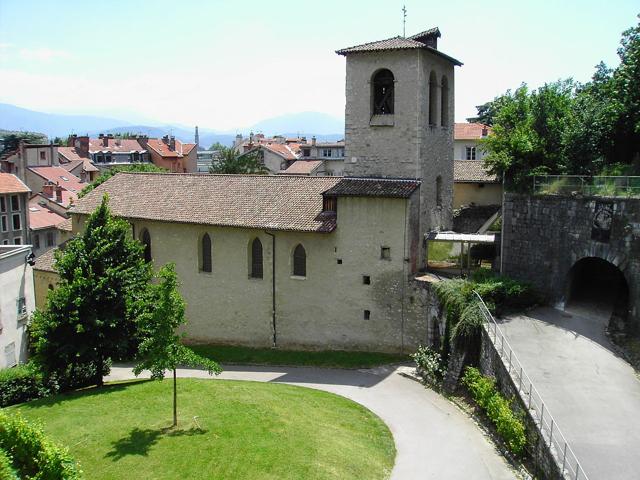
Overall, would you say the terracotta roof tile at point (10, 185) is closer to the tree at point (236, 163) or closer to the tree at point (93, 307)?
the tree at point (236, 163)

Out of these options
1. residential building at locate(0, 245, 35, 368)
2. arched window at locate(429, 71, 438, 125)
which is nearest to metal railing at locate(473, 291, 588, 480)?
arched window at locate(429, 71, 438, 125)

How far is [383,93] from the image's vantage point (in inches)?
1395

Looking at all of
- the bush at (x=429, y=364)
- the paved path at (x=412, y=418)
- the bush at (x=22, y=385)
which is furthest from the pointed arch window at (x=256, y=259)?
the bush at (x=22, y=385)

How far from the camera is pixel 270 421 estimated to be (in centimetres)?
2528

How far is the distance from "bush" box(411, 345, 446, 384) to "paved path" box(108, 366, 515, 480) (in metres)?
0.69

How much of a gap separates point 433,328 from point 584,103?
16.2 metres

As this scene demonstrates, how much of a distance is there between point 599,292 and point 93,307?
25.4m

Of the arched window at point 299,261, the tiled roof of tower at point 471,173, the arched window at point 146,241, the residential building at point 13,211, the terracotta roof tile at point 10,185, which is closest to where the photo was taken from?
the arched window at point 299,261

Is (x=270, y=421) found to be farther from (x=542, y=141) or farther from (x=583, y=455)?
(x=542, y=141)

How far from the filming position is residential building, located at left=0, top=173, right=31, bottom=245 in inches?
2453

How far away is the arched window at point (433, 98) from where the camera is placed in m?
35.7

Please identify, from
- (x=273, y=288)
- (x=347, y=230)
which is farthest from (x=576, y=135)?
(x=273, y=288)

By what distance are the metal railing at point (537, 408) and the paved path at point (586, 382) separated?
32 centimetres

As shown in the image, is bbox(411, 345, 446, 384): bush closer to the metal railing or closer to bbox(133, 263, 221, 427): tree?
the metal railing
